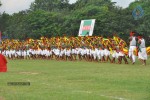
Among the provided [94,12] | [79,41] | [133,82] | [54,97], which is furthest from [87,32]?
[94,12]

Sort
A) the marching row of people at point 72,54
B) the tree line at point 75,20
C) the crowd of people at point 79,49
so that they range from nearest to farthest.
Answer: the crowd of people at point 79,49 → the marching row of people at point 72,54 → the tree line at point 75,20

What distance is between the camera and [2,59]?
43.9 feet

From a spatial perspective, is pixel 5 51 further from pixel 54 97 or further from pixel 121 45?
pixel 54 97

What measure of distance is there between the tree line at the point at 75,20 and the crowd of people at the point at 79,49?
1853cm

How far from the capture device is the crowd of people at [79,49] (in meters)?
25.9

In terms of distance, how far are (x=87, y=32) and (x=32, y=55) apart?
18.8 feet

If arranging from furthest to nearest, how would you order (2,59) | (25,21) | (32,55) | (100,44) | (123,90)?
(25,21) < (32,55) < (100,44) < (2,59) < (123,90)

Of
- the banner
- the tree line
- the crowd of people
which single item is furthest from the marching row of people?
the tree line

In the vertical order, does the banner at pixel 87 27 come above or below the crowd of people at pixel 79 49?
above

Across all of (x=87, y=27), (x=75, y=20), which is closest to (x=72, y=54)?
(x=87, y=27)

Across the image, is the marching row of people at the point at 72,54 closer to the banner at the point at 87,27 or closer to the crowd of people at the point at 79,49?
the crowd of people at the point at 79,49

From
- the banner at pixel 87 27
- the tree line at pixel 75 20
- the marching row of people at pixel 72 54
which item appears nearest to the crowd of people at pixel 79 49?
the marching row of people at pixel 72 54

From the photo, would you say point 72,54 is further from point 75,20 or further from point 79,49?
point 75,20

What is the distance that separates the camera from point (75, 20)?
65812mm
